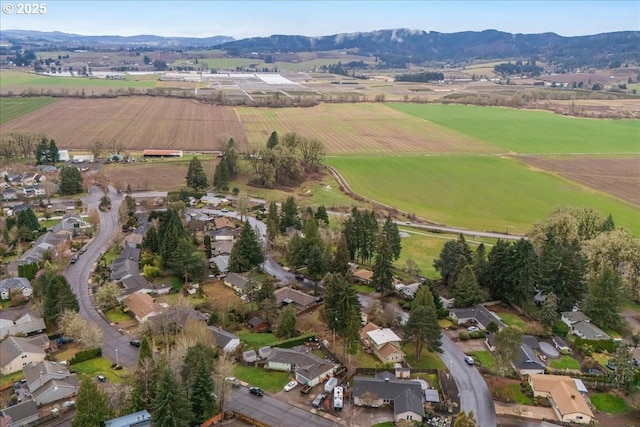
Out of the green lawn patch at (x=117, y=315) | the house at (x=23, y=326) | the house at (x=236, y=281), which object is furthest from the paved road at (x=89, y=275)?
the house at (x=236, y=281)

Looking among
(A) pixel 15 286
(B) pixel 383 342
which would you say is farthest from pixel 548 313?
(A) pixel 15 286

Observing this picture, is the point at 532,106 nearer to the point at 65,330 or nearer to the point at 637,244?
the point at 637,244

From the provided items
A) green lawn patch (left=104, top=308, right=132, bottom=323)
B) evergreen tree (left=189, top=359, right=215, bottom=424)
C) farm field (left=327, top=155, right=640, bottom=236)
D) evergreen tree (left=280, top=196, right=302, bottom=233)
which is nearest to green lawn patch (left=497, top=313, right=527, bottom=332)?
farm field (left=327, top=155, right=640, bottom=236)

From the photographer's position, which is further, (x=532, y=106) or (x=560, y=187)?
(x=532, y=106)

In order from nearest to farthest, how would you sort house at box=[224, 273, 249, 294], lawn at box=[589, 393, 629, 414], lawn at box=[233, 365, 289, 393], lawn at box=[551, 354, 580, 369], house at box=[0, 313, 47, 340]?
lawn at box=[589, 393, 629, 414]
lawn at box=[233, 365, 289, 393]
lawn at box=[551, 354, 580, 369]
house at box=[0, 313, 47, 340]
house at box=[224, 273, 249, 294]

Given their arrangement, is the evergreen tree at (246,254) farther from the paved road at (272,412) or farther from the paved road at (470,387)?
the paved road at (470,387)

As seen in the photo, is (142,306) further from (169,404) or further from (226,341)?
(169,404)

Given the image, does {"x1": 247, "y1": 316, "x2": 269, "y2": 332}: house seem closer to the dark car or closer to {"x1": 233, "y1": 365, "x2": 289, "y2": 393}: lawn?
{"x1": 233, "y1": 365, "x2": 289, "y2": 393}: lawn

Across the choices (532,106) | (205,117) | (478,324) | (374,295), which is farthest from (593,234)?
(532,106)
